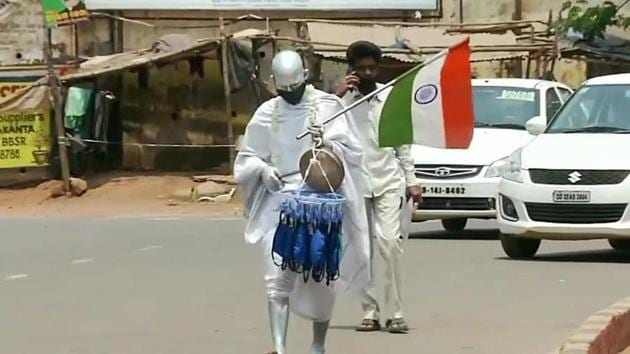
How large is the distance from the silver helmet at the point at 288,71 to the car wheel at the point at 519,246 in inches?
268

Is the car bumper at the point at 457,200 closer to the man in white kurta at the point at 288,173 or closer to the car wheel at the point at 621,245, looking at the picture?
the car wheel at the point at 621,245

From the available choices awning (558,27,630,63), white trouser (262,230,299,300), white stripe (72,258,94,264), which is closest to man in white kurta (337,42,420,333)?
white trouser (262,230,299,300)

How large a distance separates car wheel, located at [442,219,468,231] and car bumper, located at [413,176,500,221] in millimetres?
1172

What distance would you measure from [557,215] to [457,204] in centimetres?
309

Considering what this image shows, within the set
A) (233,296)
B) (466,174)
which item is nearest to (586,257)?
Answer: (466,174)

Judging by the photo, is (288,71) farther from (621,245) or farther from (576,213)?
(621,245)

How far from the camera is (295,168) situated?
806 centimetres

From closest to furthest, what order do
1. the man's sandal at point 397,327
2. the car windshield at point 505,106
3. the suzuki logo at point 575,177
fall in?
the man's sandal at point 397,327
the suzuki logo at point 575,177
the car windshield at point 505,106

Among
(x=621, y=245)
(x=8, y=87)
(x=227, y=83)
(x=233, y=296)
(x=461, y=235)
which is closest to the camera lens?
(x=233, y=296)

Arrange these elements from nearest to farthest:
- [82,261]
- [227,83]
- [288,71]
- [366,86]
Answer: [288,71] < [366,86] < [82,261] < [227,83]

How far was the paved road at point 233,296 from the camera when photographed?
9.40m

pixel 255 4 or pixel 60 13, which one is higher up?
pixel 255 4

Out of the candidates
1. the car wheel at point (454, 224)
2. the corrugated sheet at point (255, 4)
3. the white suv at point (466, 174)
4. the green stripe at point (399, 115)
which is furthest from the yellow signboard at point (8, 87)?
the green stripe at point (399, 115)

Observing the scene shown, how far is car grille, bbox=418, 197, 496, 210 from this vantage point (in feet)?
54.9
